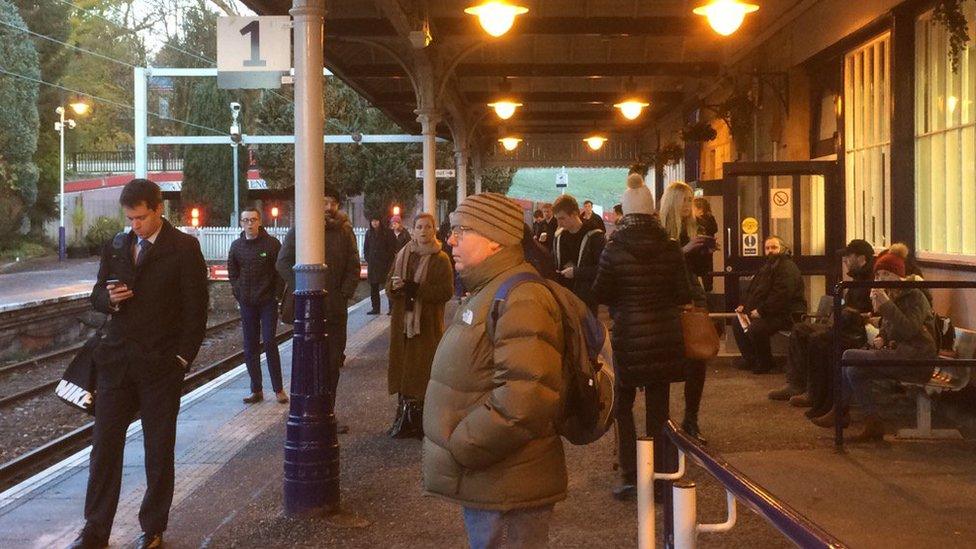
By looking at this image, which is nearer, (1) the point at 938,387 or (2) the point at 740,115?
(1) the point at 938,387

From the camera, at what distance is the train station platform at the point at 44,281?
28.5 m

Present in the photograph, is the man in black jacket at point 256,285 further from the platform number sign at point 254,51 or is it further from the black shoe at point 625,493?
the black shoe at point 625,493

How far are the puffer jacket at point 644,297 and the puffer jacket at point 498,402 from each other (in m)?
3.00

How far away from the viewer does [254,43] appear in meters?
8.41

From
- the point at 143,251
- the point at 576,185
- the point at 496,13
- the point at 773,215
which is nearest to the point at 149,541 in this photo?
the point at 143,251

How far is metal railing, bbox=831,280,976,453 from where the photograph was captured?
302 inches

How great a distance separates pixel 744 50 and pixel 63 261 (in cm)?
4008

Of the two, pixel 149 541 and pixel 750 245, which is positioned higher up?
pixel 750 245

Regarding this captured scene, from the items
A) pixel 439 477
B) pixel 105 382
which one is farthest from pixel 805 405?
pixel 439 477

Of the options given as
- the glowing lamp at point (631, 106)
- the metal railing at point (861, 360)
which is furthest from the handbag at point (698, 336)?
the glowing lamp at point (631, 106)

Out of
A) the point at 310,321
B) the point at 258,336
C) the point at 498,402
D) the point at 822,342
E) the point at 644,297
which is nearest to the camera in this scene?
the point at 498,402

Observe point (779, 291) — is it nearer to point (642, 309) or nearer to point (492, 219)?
point (642, 309)

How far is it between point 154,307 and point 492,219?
2.92 m

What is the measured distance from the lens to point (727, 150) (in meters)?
20.0
